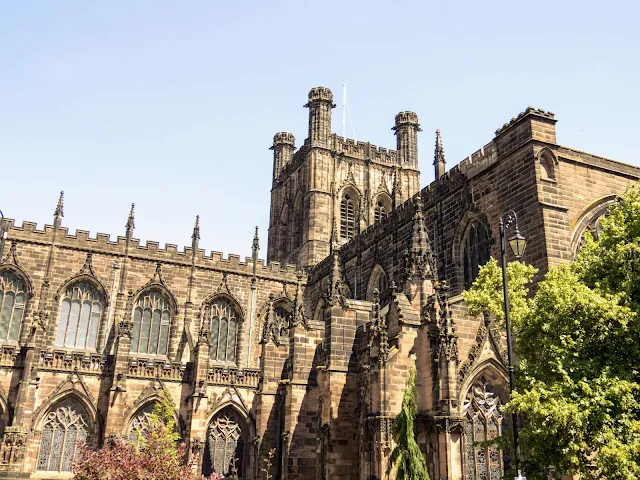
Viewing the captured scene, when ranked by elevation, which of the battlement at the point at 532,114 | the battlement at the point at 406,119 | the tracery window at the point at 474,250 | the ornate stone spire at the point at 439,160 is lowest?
the tracery window at the point at 474,250

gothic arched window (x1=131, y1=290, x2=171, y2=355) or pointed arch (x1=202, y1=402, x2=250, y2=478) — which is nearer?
pointed arch (x1=202, y1=402, x2=250, y2=478)

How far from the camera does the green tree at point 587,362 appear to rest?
12.1 m

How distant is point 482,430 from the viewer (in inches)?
687

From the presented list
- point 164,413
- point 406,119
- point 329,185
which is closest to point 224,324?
point 164,413

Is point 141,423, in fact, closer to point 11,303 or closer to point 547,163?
point 11,303

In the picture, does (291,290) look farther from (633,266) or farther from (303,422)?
(633,266)

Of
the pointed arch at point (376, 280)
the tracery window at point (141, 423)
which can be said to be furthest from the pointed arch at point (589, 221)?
the tracery window at point (141, 423)

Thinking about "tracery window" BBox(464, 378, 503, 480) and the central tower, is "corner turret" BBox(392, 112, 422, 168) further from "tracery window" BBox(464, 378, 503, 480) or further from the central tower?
"tracery window" BBox(464, 378, 503, 480)

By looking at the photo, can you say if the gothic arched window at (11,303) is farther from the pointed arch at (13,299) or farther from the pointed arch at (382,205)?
the pointed arch at (382,205)

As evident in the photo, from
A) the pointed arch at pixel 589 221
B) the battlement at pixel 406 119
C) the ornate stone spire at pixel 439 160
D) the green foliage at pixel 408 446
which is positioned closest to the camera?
the green foliage at pixel 408 446

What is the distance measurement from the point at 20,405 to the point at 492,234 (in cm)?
2004

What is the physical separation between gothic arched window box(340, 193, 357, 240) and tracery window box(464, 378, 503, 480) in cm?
2804

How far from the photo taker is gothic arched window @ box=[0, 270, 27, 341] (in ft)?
107

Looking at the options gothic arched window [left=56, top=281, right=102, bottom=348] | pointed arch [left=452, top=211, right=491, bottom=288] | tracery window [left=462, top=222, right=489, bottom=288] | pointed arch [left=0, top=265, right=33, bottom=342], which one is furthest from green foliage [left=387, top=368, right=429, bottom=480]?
pointed arch [left=0, top=265, right=33, bottom=342]
